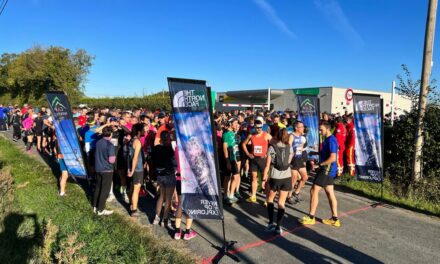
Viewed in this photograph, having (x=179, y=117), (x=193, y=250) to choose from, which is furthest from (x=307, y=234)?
(x=179, y=117)

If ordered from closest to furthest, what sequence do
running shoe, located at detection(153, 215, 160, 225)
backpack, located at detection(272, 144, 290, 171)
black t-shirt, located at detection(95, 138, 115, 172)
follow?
backpack, located at detection(272, 144, 290, 171)
running shoe, located at detection(153, 215, 160, 225)
black t-shirt, located at detection(95, 138, 115, 172)

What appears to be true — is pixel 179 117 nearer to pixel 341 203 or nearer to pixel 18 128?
pixel 341 203

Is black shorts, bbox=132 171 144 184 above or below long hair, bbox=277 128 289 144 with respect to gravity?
below

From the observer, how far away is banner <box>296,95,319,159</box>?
10094 mm

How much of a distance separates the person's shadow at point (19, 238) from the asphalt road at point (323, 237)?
1.60 meters

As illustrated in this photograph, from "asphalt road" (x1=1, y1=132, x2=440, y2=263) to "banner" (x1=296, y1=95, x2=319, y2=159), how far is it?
342 centimetres

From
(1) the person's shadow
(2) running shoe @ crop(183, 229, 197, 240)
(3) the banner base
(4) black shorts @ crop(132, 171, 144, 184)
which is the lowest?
(1) the person's shadow

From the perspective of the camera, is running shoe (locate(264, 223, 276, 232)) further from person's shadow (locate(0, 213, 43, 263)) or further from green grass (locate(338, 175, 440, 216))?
person's shadow (locate(0, 213, 43, 263))

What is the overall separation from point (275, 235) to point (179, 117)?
2727 mm

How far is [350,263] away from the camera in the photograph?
4559mm

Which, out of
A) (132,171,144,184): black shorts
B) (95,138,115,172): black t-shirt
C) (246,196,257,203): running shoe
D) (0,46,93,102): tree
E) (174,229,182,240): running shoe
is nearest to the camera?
(174,229,182,240): running shoe

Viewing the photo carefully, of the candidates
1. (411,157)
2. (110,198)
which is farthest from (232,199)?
(411,157)

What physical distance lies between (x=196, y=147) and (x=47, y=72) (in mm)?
49424

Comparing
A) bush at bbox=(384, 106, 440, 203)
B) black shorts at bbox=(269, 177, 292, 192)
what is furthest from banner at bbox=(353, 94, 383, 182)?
black shorts at bbox=(269, 177, 292, 192)
